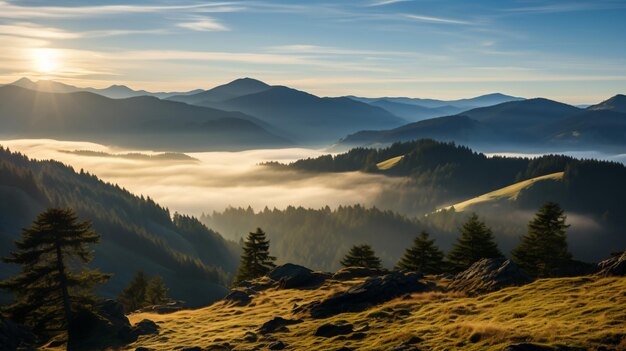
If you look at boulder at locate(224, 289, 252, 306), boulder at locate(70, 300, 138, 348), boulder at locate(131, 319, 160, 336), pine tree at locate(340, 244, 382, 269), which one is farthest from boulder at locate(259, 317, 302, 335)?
pine tree at locate(340, 244, 382, 269)

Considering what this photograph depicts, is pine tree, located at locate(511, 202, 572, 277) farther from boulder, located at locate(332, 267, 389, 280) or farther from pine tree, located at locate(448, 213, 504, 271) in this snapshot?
boulder, located at locate(332, 267, 389, 280)

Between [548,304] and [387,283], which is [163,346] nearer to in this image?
[387,283]

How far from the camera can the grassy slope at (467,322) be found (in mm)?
31547

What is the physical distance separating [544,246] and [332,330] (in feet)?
159

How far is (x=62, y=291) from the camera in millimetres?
49750

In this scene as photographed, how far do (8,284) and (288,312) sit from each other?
2702 cm

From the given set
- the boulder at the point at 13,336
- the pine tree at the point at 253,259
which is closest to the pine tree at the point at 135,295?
the pine tree at the point at 253,259

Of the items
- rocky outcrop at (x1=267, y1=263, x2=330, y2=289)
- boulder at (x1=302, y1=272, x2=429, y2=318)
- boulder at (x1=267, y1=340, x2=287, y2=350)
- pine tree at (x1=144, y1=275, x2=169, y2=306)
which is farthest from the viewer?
pine tree at (x1=144, y1=275, x2=169, y2=306)

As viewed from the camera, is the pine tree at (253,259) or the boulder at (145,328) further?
the pine tree at (253,259)

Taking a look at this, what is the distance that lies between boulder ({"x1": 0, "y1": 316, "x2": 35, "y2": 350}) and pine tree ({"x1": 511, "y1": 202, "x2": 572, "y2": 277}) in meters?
66.6

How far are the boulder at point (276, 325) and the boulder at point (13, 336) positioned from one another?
21688 millimetres

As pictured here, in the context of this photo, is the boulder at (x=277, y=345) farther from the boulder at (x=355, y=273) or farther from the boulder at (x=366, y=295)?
the boulder at (x=355, y=273)

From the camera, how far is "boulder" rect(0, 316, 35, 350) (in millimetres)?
43594

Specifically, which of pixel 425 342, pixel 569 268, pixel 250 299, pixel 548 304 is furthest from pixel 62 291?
pixel 569 268
